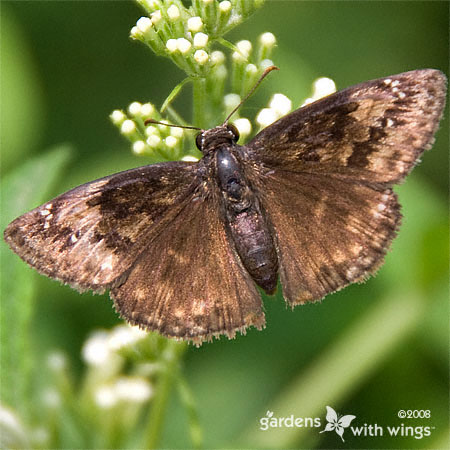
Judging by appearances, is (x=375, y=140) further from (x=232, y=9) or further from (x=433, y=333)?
(x=433, y=333)

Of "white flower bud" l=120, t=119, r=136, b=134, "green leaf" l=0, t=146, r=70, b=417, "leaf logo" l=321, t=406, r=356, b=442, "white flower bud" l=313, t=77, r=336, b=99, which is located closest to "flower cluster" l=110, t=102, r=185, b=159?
"white flower bud" l=120, t=119, r=136, b=134

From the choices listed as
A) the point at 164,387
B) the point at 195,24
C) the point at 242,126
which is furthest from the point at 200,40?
the point at 164,387

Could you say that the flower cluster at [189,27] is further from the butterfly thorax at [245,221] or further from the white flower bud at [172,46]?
the butterfly thorax at [245,221]

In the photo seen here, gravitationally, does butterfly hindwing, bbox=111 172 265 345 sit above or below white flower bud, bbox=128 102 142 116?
below

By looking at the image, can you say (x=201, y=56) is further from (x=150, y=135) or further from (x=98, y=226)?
(x=98, y=226)

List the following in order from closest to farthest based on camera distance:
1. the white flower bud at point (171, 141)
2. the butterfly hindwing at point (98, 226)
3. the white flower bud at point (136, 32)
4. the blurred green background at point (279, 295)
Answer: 1. the butterfly hindwing at point (98, 226)
2. the white flower bud at point (136, 32)
3. the white flower bud at point (171, 141)
4. the blurred green background at point (279, 295)

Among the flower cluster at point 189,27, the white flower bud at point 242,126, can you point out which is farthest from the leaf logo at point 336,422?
the flower cluster at point 189,27

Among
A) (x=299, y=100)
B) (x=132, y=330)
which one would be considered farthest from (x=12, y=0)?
(x=132, y=330)

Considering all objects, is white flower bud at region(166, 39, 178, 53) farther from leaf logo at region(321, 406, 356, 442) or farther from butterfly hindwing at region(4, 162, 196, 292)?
leaf logo at region(321, 406, 356, 442)
